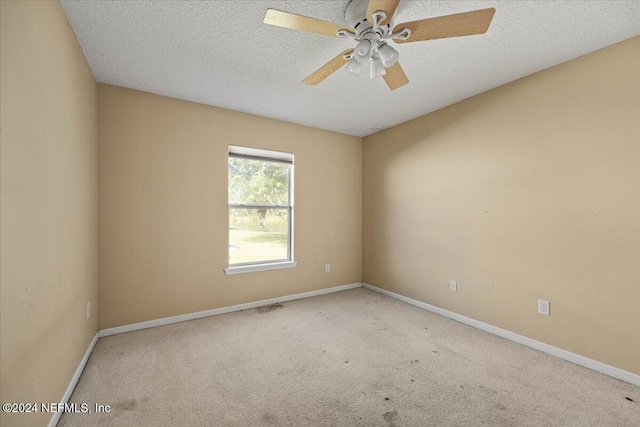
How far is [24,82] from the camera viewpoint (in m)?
1.23

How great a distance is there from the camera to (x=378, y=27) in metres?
1.60

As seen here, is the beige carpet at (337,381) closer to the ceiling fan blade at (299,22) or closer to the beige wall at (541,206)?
the beige wall at (541,206)

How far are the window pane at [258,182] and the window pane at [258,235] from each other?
0.14 m

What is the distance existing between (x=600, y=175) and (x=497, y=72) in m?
1.20

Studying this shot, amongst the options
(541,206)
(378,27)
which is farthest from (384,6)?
(541,206)

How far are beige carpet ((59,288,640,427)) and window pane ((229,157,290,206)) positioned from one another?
157cm

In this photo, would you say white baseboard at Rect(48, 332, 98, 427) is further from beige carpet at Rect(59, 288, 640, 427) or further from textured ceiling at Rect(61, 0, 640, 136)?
textured ceiling at Rect(61, 0, 640, 136)

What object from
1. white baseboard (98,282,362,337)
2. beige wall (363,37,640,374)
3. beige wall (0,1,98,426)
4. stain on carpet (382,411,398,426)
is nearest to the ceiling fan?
beige wall (0,1,98,426)

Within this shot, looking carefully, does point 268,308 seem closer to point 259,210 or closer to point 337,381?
point 259,210

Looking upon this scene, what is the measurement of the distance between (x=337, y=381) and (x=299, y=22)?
234 cm

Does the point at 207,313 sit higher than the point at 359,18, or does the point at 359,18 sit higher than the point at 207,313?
the point at 359,18

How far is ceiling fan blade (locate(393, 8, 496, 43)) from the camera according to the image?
4.68ft

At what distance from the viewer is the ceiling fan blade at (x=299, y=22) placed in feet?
4.76

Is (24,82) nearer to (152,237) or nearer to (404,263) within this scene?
(152,237)
